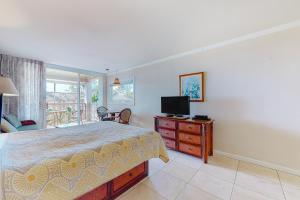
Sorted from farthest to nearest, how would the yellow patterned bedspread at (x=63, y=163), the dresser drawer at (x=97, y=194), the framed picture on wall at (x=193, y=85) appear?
the framed picture on wall at (x=193, y=85) → the dresser drawer at (x=97, y=194) → the yellow patterned bedspread at (x=63, y=163)

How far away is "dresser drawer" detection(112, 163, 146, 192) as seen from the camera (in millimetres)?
1742

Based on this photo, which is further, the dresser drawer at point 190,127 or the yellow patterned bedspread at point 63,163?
the dresser drawer at point 190,127

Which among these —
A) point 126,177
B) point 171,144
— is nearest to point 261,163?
point 171,144

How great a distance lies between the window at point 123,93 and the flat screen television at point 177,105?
72.1 inches

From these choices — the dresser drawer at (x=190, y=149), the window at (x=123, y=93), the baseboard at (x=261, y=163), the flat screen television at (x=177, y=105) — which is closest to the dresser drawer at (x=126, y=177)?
the dresser drawer at (x=190, y=149)

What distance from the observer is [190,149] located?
2885 millimetres

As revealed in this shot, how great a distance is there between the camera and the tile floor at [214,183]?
5.75 ft

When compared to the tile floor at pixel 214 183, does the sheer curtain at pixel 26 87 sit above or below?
above

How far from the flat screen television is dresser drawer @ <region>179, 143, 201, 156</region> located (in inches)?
27.2

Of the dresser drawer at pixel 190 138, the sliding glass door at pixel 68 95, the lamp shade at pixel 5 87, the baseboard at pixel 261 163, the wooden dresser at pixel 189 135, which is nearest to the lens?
the lamp shade at pixel 5 87

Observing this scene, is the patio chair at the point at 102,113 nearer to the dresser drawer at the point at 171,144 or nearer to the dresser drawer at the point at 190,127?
the dresser drawer at the point at 171,144

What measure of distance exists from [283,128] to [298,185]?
2.66 feet

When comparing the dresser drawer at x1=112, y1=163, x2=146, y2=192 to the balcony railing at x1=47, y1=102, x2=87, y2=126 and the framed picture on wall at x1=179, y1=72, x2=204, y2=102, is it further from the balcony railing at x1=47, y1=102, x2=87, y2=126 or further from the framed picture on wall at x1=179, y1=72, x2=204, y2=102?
the balcony railing at x1=47, y1=102, x2=87, y2=126

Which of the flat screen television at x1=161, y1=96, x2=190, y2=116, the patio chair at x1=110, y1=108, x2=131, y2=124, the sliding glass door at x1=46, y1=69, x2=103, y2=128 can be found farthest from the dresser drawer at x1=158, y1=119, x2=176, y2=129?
the sliding glass door at x1=46, y1=69, x2=103, y2=128
